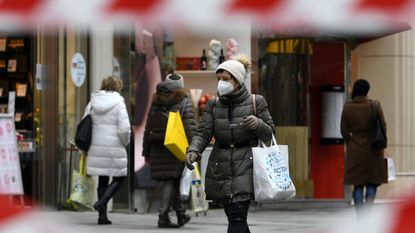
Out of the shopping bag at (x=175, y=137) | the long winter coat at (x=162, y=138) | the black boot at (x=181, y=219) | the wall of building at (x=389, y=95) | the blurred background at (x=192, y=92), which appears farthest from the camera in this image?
the wall of building at (x=389, y=95)

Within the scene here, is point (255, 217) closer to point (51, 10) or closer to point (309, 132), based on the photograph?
point (309, 132)

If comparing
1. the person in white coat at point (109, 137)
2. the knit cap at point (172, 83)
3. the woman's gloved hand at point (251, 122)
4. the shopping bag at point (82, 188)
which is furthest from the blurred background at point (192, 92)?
the woman's gloved hand at point (251, 122)

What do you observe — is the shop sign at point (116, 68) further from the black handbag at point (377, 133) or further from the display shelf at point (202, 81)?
the black handbag at point (377, 133)

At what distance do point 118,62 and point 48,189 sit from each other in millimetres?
1742

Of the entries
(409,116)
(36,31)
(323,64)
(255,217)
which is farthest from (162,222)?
(36,31)

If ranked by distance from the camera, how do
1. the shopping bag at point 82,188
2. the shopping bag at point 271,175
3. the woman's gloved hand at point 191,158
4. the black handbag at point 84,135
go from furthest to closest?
1. the shopping bag at point 82,188
2. the black handbag at point 84,135
3. the woman's gloved hand at point 191,158
4. the shopping bag at point 271,175

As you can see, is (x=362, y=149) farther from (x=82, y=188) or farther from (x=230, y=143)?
(x=230, y=143)

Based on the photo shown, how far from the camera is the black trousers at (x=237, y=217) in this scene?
5.82 metres

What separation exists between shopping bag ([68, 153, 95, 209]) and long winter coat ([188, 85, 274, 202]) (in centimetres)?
479

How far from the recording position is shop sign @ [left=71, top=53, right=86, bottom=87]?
1182 cm

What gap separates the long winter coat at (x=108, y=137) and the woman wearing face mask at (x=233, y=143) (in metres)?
4.05

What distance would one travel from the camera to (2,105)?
11828 mm

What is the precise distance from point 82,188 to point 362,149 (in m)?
3.14

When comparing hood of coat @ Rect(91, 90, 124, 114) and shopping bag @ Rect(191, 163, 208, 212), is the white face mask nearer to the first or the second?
hood of coat @ Rect(91, 90, 124, 114)
